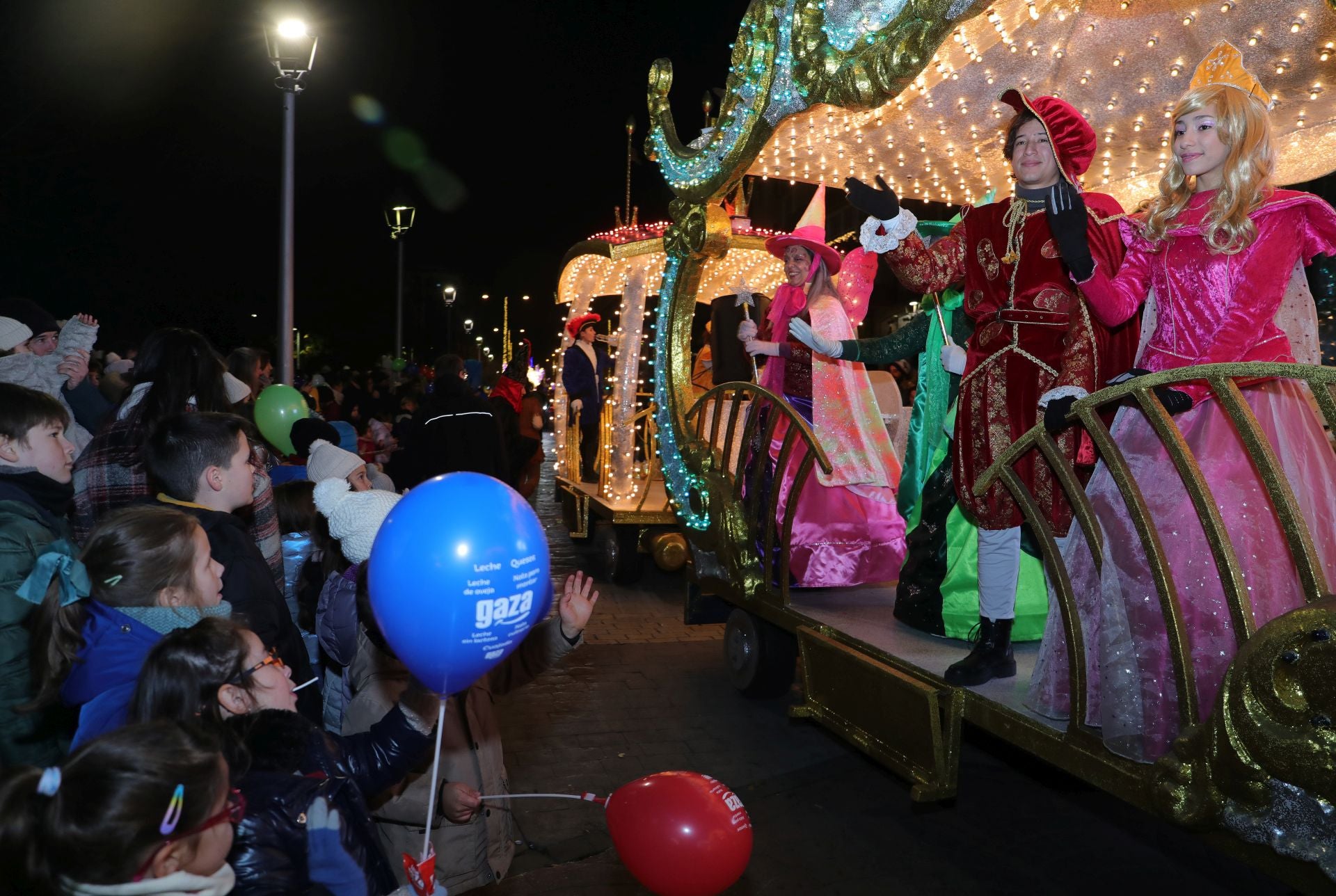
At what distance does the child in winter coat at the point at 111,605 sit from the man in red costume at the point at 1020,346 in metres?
2.35

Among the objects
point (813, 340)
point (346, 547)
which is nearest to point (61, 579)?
point (346, 547)

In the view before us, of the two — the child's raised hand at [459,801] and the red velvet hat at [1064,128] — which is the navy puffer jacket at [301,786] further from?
the red velvet hat at [1064,128]

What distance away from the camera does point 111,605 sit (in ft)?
6.89

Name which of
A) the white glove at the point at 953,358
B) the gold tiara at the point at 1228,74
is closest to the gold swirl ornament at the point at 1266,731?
the gold tiara at the point at 1228,74

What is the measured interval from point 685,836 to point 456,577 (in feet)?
2.67

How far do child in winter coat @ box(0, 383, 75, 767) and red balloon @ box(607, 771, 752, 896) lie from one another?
157 cm

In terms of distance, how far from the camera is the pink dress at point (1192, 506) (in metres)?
2.49

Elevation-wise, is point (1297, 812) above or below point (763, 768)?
above

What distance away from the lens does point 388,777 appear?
2.02 m

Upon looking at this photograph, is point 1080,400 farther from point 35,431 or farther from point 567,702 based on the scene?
point 567,702

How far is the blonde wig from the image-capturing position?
8.71ft

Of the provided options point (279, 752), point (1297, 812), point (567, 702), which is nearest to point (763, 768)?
point (567, 702)

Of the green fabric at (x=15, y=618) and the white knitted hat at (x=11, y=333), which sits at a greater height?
the white knitted hat at (x=11, y=333)

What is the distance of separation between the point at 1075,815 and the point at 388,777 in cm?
289
